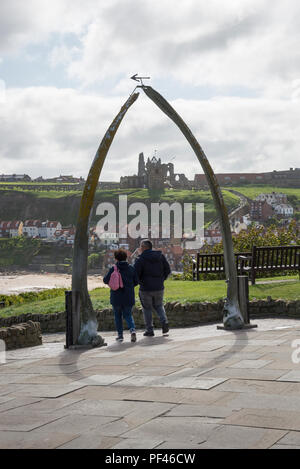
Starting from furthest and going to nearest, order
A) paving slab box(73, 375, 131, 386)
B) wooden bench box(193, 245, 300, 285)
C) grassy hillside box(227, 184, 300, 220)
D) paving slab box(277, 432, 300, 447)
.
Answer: grassy hillside box(227, 184, 300, 220)
wooden bench box(193, 245, 300, 285)
paving slab box(73, 375, 131, 386)
paving slab box(277, 432, 300, 447)

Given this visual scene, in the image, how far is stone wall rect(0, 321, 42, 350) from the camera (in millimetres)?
10195

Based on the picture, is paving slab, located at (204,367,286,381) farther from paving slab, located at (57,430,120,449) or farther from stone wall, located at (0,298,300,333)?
stone wall, located at (0,298,300,333)

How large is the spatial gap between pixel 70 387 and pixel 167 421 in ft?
5.51

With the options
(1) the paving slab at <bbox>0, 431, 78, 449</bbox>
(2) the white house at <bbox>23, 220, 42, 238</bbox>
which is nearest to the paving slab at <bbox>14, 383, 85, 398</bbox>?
(1) the paving slab at <bbox>0, 431, 78, 449</bbox>

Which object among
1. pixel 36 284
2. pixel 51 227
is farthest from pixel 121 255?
pixel 51 227

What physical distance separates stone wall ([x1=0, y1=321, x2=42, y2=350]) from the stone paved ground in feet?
5.55

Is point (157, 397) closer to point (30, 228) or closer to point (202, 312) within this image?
point (202, 312)

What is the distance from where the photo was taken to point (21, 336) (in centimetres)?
1044

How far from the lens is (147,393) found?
5.61 metres

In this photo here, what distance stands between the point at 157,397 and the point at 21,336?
5.49 metres

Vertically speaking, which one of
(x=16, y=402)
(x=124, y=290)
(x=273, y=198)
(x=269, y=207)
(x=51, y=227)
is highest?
(x=273, y=198)

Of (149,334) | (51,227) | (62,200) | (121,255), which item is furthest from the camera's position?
(62,200)

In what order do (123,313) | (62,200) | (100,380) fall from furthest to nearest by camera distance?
1. (62,200)
2. (123,313)
3. (100,380)

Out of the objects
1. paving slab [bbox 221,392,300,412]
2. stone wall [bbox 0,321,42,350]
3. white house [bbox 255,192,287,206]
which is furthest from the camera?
white house [bbox 255,192,287,206]
